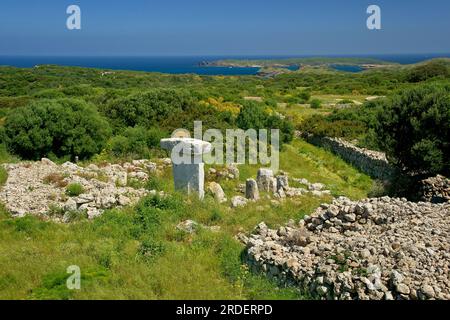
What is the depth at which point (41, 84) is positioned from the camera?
58594 mm

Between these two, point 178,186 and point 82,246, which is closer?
point 82,246

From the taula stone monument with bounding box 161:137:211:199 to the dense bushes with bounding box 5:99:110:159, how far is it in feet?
29.0

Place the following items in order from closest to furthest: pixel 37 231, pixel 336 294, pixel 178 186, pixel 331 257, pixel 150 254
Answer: pixel 336 294 → pixel 331 257 → pixel 150 254 → pixel 37 231 → pixel 178 186

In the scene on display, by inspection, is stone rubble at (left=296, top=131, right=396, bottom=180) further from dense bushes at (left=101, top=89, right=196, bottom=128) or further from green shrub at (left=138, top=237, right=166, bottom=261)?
green shrub at (left=138, top=237, right=166, bottom=261)

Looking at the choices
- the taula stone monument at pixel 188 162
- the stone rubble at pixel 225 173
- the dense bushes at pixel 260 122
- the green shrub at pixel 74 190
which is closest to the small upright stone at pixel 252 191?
the taula stone monument at pixel 188 162

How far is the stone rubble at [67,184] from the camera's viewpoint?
418 inches

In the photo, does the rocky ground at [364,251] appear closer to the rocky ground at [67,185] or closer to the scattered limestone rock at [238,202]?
the scattered limestone rock at [238,202]

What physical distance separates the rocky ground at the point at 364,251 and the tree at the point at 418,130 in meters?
5.40

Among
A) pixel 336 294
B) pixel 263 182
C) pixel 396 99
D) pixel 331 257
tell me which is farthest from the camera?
pixel 396 99

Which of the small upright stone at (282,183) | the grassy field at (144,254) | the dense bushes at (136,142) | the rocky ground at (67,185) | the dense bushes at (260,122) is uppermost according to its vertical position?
the dense bushes at (260,122)
